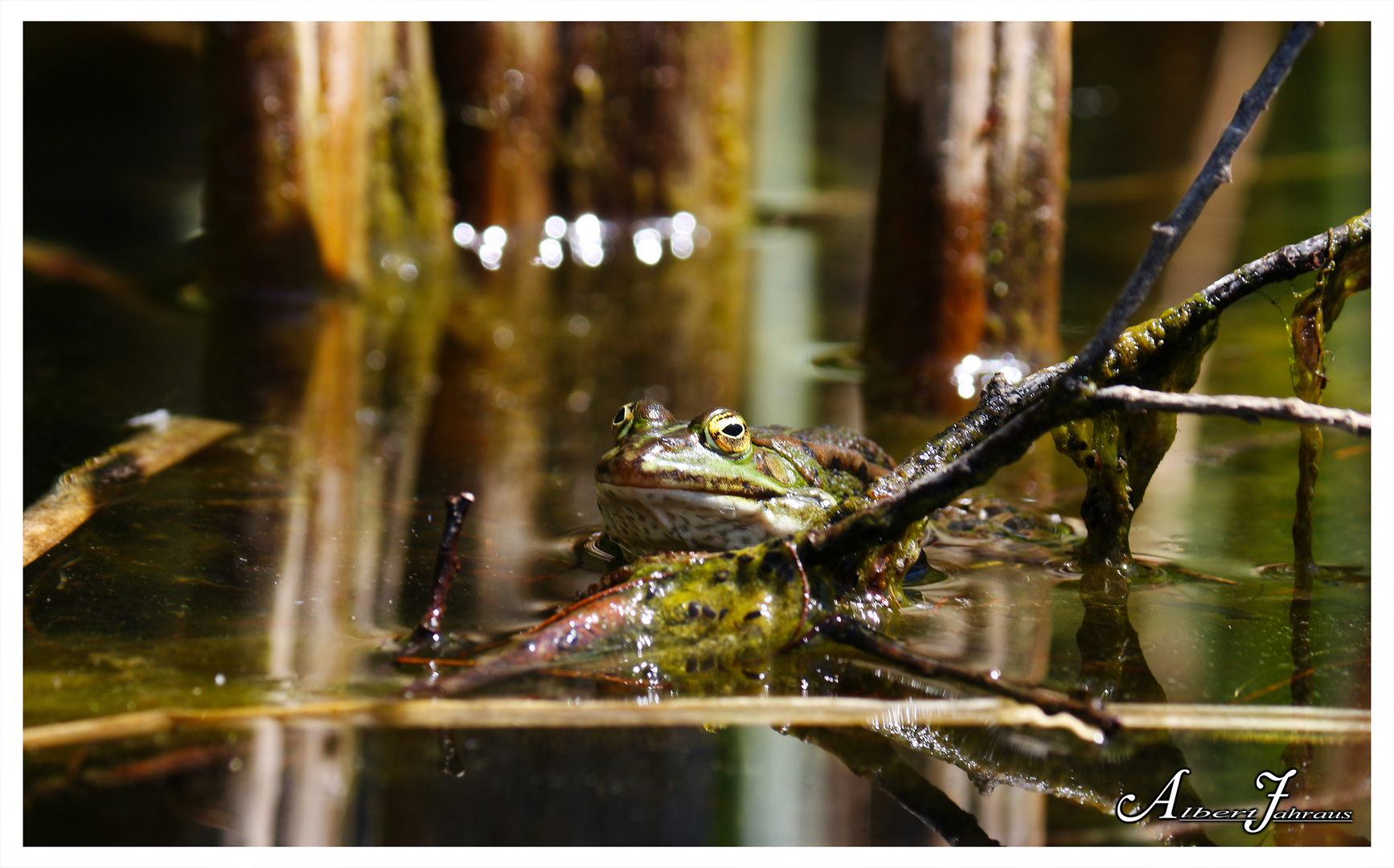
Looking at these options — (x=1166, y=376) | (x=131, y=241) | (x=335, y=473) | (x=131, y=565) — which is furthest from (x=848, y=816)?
(x=131, y=241)

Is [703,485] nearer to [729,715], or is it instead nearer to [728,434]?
[728,434]

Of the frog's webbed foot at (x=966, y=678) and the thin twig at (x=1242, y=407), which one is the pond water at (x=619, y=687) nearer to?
the frog's webbed foot at (x=966, y=678)

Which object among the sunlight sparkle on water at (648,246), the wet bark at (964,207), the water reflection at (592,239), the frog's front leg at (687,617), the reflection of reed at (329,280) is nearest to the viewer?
the frog's front leg at (687,617)

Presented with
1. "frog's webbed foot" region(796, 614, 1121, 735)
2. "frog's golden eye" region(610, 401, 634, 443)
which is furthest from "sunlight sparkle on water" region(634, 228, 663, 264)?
"frog's webbed foot" region(796, 614, 1121, 735)

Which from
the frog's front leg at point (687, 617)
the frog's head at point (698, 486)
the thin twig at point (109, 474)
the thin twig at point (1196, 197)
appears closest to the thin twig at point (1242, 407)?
the thin twig at point (1196, 197)

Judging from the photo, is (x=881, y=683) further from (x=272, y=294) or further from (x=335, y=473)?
(x=272, y=294)

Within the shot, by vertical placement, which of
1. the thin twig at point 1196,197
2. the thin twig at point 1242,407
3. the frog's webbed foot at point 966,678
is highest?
the thin twig at point 1196,197
